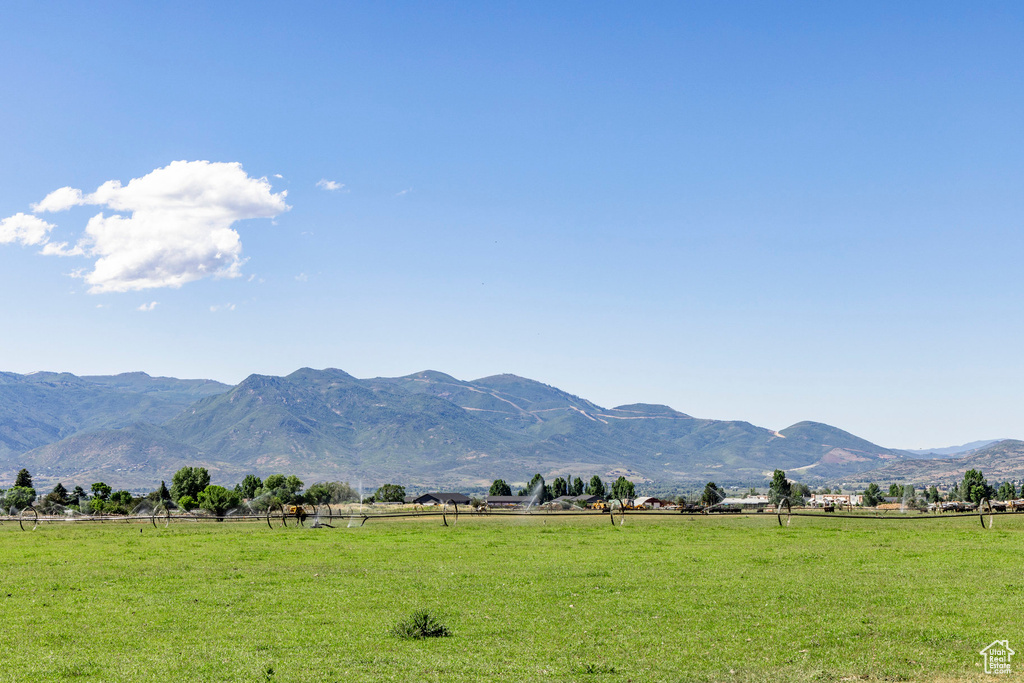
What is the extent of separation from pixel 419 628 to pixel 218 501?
126m

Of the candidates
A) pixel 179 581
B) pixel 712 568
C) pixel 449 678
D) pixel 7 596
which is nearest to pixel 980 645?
pixel 449 678

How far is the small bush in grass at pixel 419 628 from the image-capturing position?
19.3m

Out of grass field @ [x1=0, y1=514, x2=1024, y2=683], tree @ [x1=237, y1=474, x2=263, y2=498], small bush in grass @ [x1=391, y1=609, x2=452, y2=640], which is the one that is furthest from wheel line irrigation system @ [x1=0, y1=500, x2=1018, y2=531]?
tree @ [x1=237, y1=474, x2=263, y2=498]

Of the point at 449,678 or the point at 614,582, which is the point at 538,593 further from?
the point at 449,678

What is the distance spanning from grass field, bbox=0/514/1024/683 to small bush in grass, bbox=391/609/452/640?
0.39m

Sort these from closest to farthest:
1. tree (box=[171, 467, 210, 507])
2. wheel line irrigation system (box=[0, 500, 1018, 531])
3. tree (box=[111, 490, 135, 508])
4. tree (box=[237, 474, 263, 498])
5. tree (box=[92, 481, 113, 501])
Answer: wheel line irrigation system (box=[0, 500, 1018, 531]), tree (box=[111, 490, 135, 508]), tree (box=[171, 467, 210, 507]), tree (box=[92, 481, 113, 501]), tree (box=[237, 474, 263, 498])

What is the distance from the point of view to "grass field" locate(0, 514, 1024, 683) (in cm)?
1633

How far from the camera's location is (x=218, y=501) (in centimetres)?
13350

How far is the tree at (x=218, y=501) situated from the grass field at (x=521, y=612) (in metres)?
90.1

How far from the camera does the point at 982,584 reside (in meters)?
25.1

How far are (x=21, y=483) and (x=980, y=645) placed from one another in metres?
201

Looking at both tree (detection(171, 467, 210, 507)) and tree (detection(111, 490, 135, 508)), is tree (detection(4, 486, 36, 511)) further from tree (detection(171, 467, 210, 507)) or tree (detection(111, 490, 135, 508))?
tree (detection(171, 467, 210, 507))

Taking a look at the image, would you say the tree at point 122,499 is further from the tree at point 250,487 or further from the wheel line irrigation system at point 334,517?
the wheel line irrigation system at point 334,517

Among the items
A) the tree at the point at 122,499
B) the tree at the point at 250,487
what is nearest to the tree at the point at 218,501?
the tree at the point at 122,499
